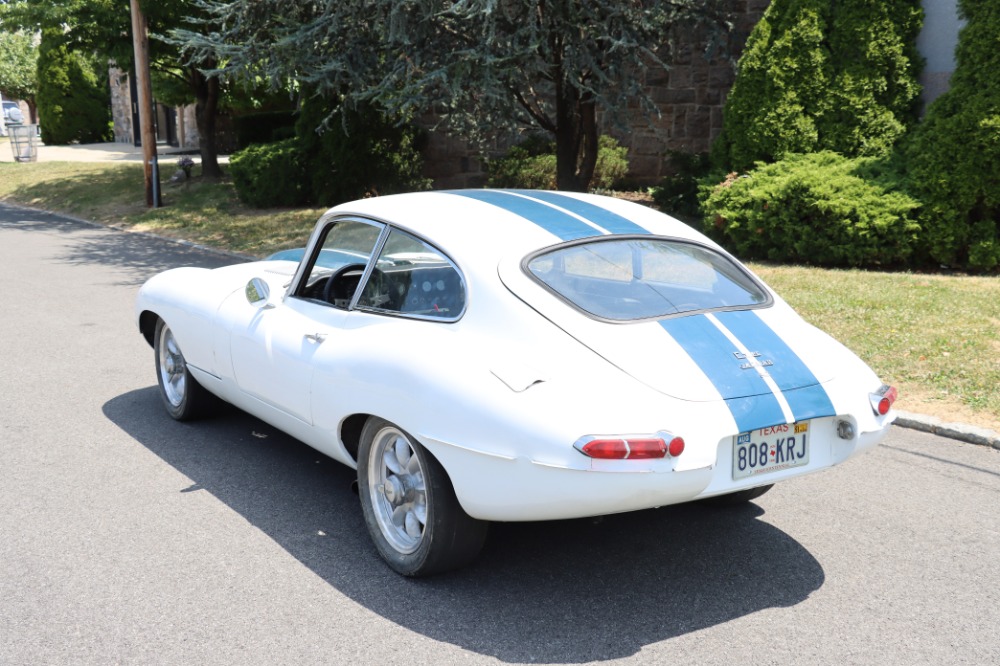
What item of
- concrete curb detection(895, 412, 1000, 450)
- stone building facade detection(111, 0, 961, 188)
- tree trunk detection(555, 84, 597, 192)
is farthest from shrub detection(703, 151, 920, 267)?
concrete curb detection(895, 412, 1000, 450)

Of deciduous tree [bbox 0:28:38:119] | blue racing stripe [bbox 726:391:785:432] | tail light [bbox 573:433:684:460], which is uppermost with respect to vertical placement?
deciduous tree [bbox 0:28:38:119]

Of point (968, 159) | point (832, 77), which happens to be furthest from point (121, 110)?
point (968, 159)

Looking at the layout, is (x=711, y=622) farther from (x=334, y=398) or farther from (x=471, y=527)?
(x=334, y=398)

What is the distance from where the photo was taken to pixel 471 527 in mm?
4055

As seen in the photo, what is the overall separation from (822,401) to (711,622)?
3.18ft

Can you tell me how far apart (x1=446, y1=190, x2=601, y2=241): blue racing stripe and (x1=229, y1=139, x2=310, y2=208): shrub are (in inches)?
551

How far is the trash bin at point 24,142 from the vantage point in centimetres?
3022

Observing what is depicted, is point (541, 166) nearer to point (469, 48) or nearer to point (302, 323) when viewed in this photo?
point (469, 48)

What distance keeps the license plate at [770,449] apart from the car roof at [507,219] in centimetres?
123

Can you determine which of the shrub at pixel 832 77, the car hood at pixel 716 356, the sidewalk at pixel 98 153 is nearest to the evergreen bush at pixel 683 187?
the shrub at pixel 832 77

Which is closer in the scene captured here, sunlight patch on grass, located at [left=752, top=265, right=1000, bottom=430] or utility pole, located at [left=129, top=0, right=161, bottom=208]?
sunlight patch on grass, located at [left=752, top=265, right=1000, bottom=430]

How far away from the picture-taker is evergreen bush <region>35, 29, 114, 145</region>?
3834cm

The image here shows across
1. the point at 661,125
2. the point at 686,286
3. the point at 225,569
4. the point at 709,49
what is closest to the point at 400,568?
the point at 225,569

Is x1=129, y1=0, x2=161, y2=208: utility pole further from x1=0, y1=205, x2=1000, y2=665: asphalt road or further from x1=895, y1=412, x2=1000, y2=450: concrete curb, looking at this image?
x1=895, y1=412, x2=1000, y2=450: concrete curb
